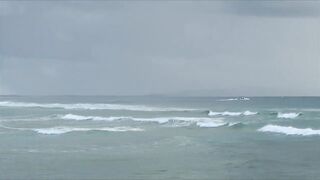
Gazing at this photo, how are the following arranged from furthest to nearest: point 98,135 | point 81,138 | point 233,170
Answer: point 98,135, point 81,138, point 233,170

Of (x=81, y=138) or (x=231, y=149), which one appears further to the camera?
(x=81, y=138)

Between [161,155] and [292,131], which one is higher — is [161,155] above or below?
below

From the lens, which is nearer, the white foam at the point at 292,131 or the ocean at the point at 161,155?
the ocean at the point at 161,155

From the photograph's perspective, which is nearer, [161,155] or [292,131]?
[161,155]

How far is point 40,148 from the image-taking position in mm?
20609

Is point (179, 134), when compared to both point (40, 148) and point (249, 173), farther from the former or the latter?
point (249, 173)

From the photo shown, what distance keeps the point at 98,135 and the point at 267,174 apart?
45.7ft

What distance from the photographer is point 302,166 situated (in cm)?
1548

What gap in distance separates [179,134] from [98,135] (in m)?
4.12

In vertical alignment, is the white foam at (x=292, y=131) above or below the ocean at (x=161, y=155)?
above

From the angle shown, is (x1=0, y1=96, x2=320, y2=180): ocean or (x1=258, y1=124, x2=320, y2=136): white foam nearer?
(x1=0, y1=96, x2=320, y2=180): ocean

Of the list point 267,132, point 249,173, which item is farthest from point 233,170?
point 267,132

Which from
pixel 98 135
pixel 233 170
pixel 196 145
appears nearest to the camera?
pixel 233 170

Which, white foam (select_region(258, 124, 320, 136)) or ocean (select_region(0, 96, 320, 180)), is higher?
white foam (select_region(258, 124, 320, 136))
